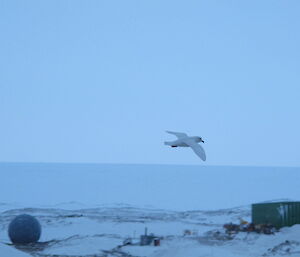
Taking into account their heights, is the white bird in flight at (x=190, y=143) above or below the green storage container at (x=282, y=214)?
above

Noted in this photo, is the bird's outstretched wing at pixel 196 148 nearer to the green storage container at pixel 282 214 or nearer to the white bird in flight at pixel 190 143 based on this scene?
the white bird in flight at pixel 190 143

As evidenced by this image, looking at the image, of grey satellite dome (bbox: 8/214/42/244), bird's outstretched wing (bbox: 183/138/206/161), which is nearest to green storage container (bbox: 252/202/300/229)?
grey satellite dome (bbox: 8/214/42/244)

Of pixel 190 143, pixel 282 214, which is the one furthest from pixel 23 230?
pixel 282 214

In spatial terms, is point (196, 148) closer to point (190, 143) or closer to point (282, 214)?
point (190, 143)

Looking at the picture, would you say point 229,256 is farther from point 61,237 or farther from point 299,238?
point 61,237

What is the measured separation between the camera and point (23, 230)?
2333 centimetres

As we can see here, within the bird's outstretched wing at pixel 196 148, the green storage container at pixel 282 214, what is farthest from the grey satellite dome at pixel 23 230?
the green storage container at pixel 282 214

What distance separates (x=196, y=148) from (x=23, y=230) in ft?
41.4

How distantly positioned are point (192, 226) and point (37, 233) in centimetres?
1068

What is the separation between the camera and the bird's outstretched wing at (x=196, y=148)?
13.4 meters

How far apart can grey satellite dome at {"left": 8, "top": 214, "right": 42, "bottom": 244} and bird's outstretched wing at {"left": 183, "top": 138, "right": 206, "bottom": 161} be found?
472 inches

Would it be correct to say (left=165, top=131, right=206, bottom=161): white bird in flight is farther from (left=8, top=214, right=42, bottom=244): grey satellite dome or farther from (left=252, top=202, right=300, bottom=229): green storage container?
(left=252, top=202, right=300, bottom=229): green storage container

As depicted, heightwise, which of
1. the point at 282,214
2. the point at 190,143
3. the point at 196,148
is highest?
the point at 190,143

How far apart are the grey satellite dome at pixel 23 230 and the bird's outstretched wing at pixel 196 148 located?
39.4 feet
